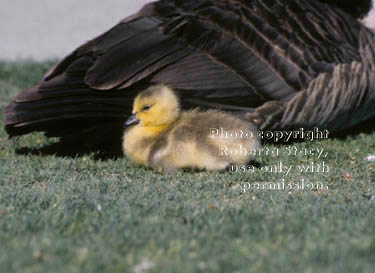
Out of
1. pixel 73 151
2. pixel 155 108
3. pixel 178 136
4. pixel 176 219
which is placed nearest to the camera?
pixel 176 219

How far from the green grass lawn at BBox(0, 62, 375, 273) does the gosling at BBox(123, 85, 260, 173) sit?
0.10 m

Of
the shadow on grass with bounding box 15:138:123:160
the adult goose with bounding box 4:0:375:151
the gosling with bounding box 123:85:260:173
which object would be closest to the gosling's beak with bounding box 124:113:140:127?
the gosling with bounding box 123:85:260:173

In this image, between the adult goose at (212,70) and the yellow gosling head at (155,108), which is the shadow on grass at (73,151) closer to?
the adult goose at (212,70)

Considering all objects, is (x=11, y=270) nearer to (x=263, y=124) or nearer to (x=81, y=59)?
(x=81, y=59)

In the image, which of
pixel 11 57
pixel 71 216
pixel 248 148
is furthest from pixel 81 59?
pixel 11 57

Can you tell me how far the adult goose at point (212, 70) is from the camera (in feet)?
13.4

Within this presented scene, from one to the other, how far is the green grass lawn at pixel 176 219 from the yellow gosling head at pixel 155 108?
13.4 inches

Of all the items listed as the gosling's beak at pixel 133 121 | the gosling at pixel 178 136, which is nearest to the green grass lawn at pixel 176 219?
the gosling at pixel 178 136

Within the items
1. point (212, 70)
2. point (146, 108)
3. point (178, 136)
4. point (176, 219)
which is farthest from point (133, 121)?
point (176, 219)

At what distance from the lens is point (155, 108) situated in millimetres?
3789

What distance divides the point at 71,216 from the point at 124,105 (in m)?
1.57

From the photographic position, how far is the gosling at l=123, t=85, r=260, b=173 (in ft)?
12.0

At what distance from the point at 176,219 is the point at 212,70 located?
182cm

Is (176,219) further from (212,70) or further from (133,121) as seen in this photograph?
(212,70)
